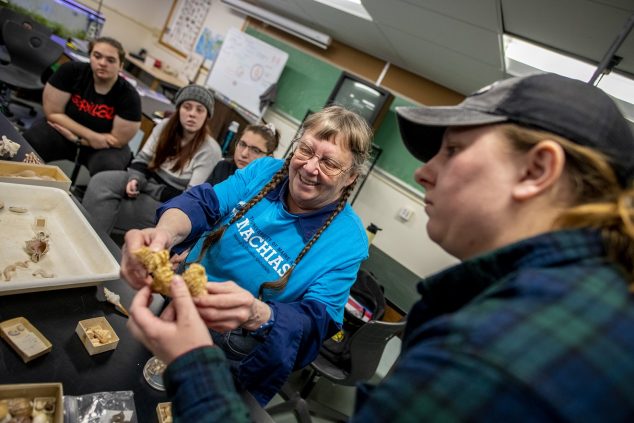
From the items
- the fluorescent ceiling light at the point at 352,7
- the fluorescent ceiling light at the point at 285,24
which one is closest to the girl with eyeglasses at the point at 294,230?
the fluorescent ceiling light at the point at 352,7

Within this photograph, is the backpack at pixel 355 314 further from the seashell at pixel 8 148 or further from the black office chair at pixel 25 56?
the black office chair at pixel 25 56

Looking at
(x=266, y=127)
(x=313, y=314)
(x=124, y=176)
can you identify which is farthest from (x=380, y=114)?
(x=313, y=314)

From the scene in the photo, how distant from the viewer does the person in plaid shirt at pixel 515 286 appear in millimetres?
361

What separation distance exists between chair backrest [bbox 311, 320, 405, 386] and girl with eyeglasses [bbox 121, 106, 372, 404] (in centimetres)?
70

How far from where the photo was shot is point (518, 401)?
1.15 feet

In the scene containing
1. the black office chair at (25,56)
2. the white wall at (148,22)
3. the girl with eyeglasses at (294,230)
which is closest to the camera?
the girl with eyeglasses at (294,230)

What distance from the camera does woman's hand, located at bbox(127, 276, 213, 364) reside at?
0.61 metres

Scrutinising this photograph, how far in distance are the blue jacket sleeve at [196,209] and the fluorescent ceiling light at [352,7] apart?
2.94 metres

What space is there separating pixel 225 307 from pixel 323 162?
0.71 metres

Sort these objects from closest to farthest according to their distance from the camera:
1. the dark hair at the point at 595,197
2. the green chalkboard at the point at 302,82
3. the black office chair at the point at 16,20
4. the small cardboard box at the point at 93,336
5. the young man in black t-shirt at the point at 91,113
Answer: the dark hair at the point at 595,197 < the small cardboard box at the point at 93,336 < the young man in black t-shirt at the point at 91,113 < the black office chair at the point at 16,20 < the green chalkboard at the point at 302,82

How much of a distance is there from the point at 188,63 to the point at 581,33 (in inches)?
264

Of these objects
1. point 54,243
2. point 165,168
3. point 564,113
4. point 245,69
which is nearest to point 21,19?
point 245,69

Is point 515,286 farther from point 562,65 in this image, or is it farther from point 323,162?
point 562,65

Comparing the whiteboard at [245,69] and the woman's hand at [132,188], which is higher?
the whiteboard at [245,69]
